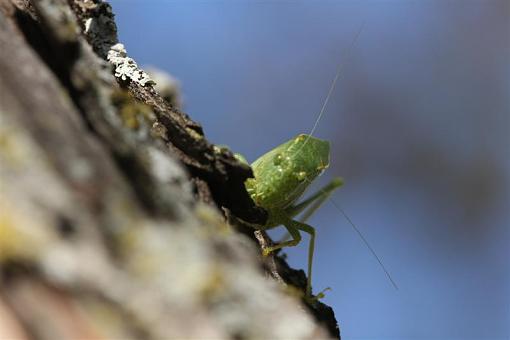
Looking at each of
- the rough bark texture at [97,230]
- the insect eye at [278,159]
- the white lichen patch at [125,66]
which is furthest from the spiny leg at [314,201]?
the rough bark texture at [97,230]

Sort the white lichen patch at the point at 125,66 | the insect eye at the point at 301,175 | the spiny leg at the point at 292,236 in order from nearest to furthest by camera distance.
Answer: the white lichen patch at the point at 125,66 < the insect eye at the point at 301,175 < the spiny leg at the point at 292,236

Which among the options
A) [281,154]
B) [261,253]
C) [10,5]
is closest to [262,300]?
[10,5]

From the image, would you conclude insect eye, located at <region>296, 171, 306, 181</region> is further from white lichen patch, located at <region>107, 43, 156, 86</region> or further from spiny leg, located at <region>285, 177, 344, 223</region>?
white lichen patch, located at <region>107, 43, 156, 86</region>

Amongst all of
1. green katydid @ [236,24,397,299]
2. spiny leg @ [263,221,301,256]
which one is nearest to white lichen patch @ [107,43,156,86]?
green katydid @ [236,24,397,299]

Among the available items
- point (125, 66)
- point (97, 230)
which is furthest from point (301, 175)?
point (97, 230)

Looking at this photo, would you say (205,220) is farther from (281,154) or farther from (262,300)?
(281,154)

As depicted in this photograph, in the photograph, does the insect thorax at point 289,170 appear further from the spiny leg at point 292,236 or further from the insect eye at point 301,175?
the spiny leg at point 292,236
